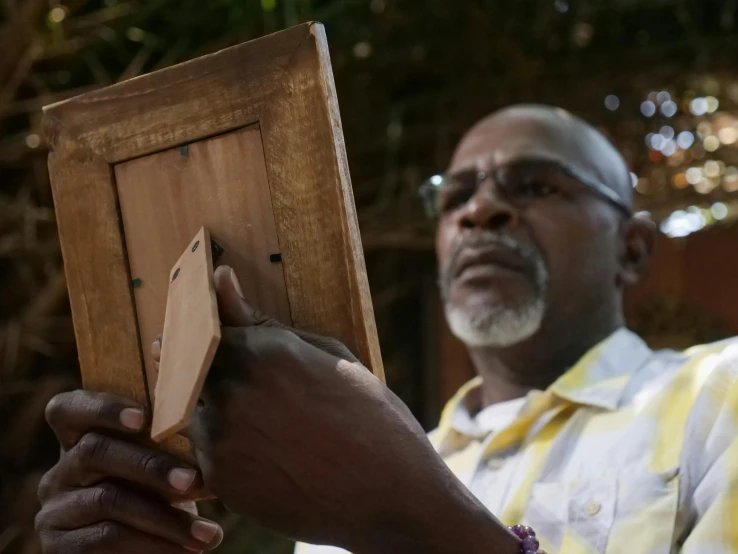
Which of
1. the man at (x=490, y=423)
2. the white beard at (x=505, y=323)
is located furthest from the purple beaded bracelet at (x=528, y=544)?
the white beard at (x=505, y=323)

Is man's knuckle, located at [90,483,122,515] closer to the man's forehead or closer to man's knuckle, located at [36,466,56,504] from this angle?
man's knuckle, located at [36,466,56,504]

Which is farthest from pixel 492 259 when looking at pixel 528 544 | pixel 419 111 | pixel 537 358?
pixel 419 111

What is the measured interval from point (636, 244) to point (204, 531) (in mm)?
862

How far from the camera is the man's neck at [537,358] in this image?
3.71 feet

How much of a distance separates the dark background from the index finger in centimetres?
96

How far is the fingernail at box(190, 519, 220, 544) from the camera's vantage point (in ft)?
2.06

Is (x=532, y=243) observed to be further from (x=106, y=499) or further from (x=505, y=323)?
(x=106, y=499)

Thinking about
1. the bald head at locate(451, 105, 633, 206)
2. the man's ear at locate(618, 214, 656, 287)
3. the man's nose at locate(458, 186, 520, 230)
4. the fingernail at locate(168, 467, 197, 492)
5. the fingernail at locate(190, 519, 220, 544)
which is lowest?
the fingernail at locate(190, 519, 220, 544)

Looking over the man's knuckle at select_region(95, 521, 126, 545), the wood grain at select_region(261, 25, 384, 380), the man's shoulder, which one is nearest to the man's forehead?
the man's shoulder

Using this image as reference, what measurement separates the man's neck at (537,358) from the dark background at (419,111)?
694 mm

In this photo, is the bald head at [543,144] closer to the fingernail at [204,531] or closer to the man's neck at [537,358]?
the man's neck at [537,358]

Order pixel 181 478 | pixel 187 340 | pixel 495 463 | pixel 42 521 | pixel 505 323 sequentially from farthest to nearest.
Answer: pixel 505 323 → pixel 495 463 → pixel 42 521 → pixel 181 478 → pixel 187 340

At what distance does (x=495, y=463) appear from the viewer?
0.96 meters

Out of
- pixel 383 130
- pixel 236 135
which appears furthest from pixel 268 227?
pixel 383 130
